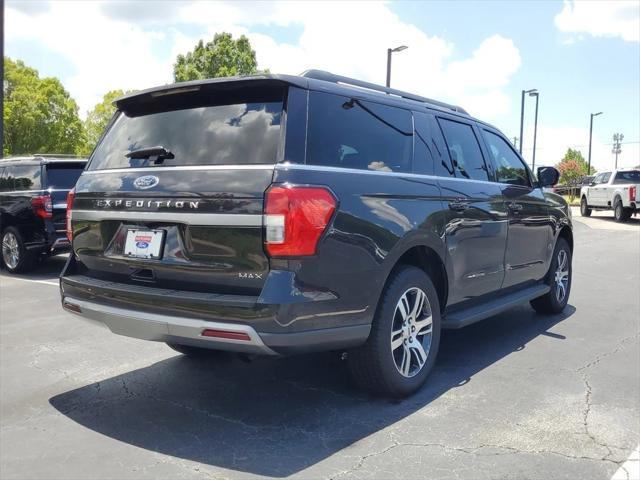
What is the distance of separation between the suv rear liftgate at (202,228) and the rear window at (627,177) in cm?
2044

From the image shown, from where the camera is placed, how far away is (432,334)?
4.08 metres

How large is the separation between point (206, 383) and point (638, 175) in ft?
67.9

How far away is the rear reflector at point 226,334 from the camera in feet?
9.91

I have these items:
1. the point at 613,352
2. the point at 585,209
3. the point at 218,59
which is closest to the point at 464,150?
the point at 613,352

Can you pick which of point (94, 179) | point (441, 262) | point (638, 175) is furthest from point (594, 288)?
point (638, 175)

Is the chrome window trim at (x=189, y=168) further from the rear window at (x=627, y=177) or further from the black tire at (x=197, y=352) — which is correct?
the rear window at (x=627, y=177)

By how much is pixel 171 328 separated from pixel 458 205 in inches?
88.9

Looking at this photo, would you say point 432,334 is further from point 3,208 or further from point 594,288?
point 3,208

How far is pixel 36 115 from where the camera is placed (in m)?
40.9

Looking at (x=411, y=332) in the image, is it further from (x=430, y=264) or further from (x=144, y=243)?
(x=144, y=243)

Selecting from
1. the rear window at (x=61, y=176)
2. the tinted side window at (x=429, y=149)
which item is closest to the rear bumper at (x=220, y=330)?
the tinted side window at (x=429, y=149)

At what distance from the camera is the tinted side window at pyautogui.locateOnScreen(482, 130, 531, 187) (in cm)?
531

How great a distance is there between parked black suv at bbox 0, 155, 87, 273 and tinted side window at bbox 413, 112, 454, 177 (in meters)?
6.64

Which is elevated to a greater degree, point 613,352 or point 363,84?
point 363,84
